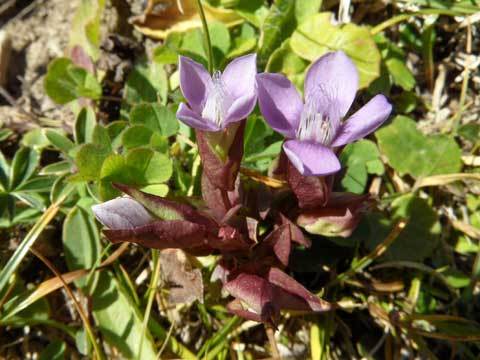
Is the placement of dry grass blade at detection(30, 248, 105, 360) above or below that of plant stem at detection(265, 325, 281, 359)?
above

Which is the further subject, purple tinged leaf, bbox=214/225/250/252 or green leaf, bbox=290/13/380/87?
green leaf, bbox=290/13/380/87

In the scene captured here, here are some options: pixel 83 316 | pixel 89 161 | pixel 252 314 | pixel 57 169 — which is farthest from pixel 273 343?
pixel 57 169

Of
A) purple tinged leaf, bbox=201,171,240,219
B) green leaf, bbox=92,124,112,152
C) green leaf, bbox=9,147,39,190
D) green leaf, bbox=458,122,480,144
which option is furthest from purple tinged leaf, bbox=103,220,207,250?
green leaf, bbox=458,122,480,144

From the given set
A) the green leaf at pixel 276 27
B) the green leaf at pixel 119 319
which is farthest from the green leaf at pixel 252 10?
the green leaf at pixel 119 319

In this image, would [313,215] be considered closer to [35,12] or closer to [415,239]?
[415,239]

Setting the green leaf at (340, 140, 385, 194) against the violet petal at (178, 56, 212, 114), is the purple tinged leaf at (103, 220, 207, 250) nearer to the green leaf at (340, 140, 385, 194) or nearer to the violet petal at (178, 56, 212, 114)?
the violet petal at (178, 56, 212, 114)

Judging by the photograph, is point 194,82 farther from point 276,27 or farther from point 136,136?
point 276,27

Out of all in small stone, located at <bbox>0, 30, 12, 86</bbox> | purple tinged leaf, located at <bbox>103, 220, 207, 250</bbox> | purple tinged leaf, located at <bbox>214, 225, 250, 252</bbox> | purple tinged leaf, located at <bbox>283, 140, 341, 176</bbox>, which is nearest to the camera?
purple tinged leaf, located at <bbox>283, 140, 341, 176</bbox>
